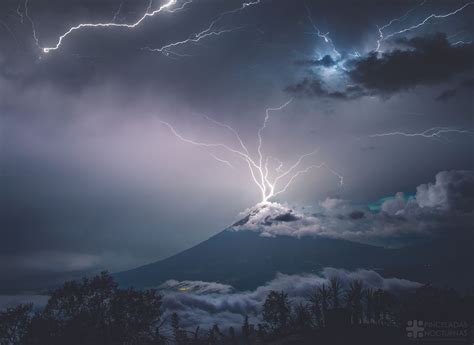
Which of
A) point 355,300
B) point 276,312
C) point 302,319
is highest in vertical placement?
point 355,300

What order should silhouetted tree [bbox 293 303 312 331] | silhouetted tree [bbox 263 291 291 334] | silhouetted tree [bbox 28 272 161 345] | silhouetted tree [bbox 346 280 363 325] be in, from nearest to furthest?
silhouetted tree [bbox 28 272 161 345]
silhouetted tree [bbox 346 280 363 325]
silhouetted tree [bbox 293 303 312 331]
silhouetted tree [bbox 263 291 291 334]

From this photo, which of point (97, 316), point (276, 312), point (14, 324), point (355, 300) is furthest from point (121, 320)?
point (355, 300)

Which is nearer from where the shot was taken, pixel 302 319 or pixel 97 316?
pixel 97 316

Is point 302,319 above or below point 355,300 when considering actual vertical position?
below

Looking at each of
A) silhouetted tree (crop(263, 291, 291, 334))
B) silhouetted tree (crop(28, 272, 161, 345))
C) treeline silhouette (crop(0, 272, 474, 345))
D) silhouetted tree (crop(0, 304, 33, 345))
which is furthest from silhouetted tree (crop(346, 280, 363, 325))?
silhouetted tree (crop(0, 304, 33, 345))

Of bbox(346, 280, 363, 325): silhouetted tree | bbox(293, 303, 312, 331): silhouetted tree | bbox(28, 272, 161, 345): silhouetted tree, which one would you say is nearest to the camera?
bbox(28, 272, 161, 345): silhouetted tree

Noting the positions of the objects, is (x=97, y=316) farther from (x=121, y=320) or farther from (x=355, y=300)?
(x=355, y=300)

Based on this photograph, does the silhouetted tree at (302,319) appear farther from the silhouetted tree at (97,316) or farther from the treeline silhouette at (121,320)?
Result: the silhouetted tree at (97,316)

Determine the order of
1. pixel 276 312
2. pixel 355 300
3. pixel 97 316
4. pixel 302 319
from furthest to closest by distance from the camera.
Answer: pixel 276 312 → pixel 302 319 → pixel 355 300 → pixel 97 316

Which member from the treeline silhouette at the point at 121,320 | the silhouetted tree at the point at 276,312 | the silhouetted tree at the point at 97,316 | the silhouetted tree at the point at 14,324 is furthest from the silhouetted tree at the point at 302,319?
the silhouetted tree at the point at 14,324

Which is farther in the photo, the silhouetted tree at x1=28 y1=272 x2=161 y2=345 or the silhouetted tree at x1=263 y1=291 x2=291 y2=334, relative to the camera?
the silhouetted tree at x1=263 y1=291 x2=291 y2=334

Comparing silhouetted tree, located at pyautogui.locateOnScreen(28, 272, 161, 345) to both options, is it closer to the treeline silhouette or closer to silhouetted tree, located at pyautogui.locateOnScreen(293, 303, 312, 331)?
the treeline silhouette

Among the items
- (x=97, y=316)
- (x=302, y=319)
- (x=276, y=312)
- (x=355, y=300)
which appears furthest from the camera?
(x=276, y=312)

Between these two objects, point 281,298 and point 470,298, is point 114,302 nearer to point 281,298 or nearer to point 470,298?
point 281,298
